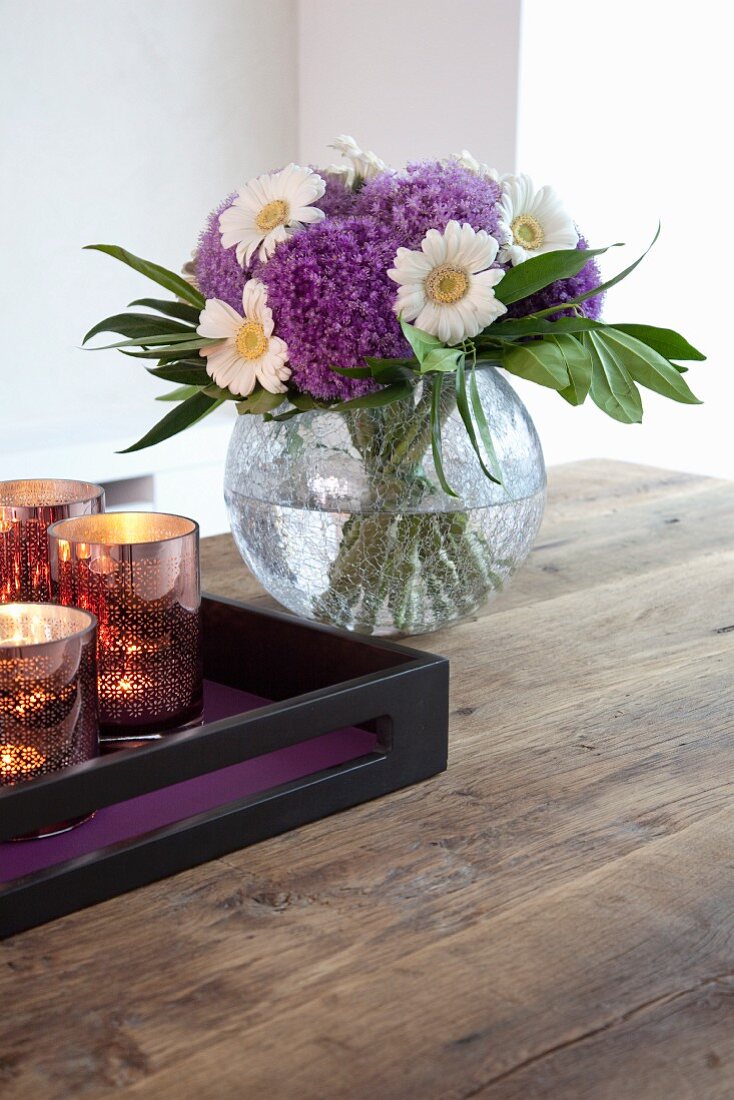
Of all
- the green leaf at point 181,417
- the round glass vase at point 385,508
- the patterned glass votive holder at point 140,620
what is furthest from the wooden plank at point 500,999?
the green leaf at point 181,417

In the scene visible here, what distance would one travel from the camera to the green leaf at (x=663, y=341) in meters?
0.90

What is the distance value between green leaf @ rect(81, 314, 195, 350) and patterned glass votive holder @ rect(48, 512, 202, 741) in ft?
0.78

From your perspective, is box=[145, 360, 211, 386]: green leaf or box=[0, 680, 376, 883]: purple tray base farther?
box=[145, 360, 211, 386]: green leaf

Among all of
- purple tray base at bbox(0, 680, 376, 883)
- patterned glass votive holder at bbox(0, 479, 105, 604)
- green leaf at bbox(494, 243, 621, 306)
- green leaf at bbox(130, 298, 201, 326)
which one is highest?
green leaf at bbox(494, 243, 621, 306)

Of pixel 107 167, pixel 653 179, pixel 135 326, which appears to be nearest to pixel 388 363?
pixel 135 326

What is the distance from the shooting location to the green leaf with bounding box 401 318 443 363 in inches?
31.5

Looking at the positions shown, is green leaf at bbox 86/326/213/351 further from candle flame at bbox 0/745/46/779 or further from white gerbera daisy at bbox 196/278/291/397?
candle flame at bbox 0/745/46/779

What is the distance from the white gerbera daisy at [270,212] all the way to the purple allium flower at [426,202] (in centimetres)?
4

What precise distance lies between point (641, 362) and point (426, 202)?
0.66 feet

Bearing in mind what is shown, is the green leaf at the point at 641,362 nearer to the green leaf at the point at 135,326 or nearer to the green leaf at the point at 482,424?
the green leaf at the point at 482,424

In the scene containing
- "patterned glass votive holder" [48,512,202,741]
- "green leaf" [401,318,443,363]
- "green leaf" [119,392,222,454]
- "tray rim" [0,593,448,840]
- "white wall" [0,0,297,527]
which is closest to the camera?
"tray rim" [0,593,448,840]

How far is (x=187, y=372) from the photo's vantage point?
3.01 ft

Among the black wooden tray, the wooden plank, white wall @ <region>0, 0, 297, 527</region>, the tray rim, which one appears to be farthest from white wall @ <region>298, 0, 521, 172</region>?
the wooden plank

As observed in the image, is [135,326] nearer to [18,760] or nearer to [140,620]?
[140,620]
